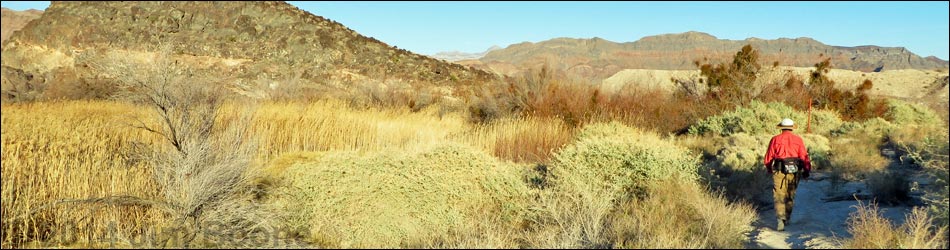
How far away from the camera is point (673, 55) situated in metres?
90.4

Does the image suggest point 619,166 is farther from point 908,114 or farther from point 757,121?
point 908,114

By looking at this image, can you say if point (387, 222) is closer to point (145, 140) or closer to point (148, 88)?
point (148, 88)

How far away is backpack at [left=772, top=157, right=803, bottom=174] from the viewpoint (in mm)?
6750

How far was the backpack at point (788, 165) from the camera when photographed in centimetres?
675

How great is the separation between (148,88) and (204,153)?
39.6 inches

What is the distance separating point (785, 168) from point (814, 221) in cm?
68

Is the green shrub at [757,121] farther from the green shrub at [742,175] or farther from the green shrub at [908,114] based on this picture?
the green shrub at [908,114]

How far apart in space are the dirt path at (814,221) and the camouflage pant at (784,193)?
0.52 ft

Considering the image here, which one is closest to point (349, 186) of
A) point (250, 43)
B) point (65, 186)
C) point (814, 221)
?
point (65, 186)

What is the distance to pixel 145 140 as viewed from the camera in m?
8.81

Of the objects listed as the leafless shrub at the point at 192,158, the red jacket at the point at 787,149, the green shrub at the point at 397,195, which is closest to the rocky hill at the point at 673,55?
the red jacket at the point at 787,149

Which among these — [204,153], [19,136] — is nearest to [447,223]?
[204,153]

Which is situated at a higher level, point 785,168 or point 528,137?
point 528,137

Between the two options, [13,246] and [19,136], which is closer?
[13,246]
